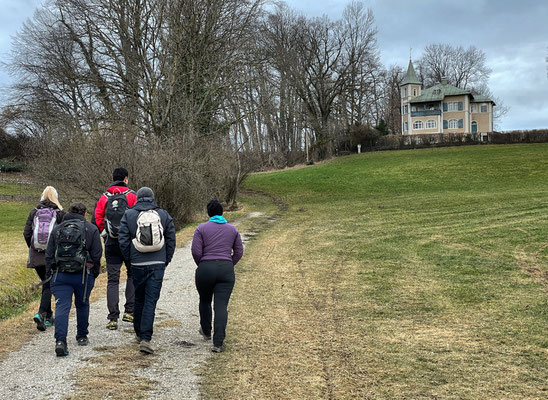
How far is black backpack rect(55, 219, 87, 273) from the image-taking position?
666 cm

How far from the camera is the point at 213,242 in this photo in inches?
268

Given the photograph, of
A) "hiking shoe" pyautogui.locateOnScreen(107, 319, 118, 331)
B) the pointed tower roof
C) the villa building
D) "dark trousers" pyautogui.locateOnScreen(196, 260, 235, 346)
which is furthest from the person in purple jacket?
the pointed tower roof

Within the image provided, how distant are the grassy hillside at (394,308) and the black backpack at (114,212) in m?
2.20

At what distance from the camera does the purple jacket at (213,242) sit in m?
6.79

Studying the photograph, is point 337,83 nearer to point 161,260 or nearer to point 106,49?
point 106,49

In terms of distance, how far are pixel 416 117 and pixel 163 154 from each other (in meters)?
63.5

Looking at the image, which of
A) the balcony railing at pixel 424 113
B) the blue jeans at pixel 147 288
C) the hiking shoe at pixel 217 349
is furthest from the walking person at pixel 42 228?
the balcony railing at pixel 424 113

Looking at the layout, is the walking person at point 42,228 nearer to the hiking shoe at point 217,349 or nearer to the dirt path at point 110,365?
the dirt path at point 110,365

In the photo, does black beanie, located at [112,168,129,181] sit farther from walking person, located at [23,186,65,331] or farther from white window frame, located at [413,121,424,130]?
white window frame, located at [413,121,424,130]

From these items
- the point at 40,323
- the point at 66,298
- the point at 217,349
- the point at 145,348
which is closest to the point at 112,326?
the point at 40,323

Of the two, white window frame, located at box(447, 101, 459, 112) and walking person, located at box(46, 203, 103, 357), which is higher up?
white window frame, located at box(447, 101, 459, 112)

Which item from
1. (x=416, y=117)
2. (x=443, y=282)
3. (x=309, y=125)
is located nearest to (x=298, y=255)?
(x=443, y=282)

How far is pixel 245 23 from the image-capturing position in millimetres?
26984

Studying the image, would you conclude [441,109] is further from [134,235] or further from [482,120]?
[134,235]
